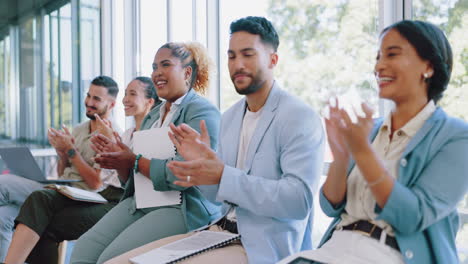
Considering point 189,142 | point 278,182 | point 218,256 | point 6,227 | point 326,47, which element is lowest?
point 6,227

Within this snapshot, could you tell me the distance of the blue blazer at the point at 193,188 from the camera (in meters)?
2.16

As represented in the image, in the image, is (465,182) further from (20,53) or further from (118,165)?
(20,53)

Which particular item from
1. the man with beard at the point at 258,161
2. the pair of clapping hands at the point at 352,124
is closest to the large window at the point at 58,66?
the man with beard at the point at 258,161

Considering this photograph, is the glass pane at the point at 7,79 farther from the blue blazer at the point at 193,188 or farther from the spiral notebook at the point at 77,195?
the blue blazer at the point at 193,188

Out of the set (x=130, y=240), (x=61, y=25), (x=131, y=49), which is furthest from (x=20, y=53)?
(x=130, y=240)

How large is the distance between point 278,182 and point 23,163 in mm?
2194

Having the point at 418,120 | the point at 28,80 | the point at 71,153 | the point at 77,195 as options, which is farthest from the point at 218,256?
the point at 28,80

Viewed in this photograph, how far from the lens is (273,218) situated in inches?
68.3

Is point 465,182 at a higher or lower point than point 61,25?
lower

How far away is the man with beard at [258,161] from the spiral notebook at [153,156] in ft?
1.05

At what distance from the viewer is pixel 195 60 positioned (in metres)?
2.64

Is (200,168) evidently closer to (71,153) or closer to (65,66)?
(71,153)

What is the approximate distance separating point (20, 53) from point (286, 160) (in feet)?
13.5

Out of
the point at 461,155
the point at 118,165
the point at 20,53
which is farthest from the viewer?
the point at 20,53
